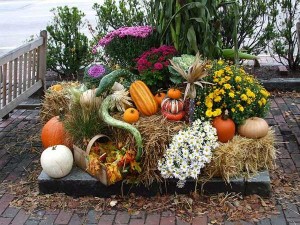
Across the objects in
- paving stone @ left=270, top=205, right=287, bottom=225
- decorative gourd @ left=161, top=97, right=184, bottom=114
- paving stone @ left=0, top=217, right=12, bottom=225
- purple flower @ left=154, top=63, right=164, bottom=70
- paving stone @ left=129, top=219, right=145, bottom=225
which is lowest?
paving stone @ left=0, top=217, right=12, bottom=225

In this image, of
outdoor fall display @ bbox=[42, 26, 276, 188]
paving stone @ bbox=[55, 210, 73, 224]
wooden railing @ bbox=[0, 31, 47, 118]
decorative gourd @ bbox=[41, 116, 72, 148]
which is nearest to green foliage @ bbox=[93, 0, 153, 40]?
wooden railing @ bbox=[0, 31, 47, 118]

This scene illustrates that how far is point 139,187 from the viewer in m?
4.23

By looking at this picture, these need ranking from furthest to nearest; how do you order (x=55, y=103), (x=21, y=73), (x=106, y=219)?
(x=21, y=73)
(x=55, y=103)
(x=106, y=219)

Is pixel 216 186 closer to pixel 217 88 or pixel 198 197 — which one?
pixel 198 197

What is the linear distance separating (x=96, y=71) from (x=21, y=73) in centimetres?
109

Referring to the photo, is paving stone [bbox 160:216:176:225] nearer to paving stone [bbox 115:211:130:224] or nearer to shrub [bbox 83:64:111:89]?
paving stone [bbox 115:211:130:224]

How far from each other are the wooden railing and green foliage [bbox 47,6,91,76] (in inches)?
35.1

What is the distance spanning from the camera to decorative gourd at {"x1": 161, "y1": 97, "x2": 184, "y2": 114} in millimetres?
4371

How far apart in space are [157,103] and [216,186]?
0.98 m

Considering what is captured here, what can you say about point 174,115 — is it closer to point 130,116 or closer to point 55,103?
point 130,116

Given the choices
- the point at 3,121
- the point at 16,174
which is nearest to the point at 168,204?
the point at 16,174

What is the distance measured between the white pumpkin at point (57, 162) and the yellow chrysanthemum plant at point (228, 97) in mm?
1180

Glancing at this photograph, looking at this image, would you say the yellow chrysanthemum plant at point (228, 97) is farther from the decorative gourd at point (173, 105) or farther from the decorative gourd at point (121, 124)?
the decorative gourd at point (121, 124)

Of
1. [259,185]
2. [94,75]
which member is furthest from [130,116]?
[259,185]
